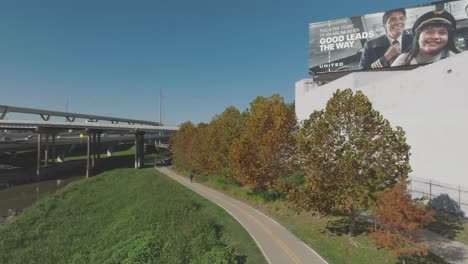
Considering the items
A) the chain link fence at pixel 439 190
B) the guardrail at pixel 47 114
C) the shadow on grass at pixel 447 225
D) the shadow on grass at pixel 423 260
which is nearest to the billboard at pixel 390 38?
the chain link fence at pixel 439 190

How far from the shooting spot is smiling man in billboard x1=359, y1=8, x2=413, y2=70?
53875 millimetres

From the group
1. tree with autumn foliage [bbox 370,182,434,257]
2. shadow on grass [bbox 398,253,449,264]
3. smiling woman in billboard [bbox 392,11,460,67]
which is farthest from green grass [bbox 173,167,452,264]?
smiling woman in billboard [bbox 392,11,460,67]

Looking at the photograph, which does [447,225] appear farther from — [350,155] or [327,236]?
[350,155]

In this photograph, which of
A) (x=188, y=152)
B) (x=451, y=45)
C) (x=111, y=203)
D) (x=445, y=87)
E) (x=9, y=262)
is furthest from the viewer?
(x=188, y=152)

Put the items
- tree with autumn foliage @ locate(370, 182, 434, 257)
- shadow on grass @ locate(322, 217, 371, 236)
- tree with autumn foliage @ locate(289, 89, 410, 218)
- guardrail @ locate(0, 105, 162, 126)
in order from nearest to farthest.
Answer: tree with autumn foliage @ locate(370, 182, 434, 257)
tree with autumn foliage @ locate(289, 89, 410, 218)
shadow on grass @ locate(322, 217, 371, 236)
guardrail @ locate(0, 105, 162, 126)

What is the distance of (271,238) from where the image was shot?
23.4 metres

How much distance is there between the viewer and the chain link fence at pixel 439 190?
2528 centimetres

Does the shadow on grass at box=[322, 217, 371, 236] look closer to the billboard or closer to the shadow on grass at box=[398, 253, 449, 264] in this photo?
the shadow on grass at box=[398, 253, 449, 264]

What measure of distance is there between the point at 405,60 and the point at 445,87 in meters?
28.2

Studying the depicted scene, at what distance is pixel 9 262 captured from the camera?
23.8 metres

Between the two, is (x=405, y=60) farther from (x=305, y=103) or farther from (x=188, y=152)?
(x=188, y=152)

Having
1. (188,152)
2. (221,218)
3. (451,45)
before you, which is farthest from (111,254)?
(451,45)

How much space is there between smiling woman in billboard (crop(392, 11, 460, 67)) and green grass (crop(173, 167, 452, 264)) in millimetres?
38483

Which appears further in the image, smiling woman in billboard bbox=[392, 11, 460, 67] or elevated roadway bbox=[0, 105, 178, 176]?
elevated roadway bbox=[0, 105, 178, 176]
